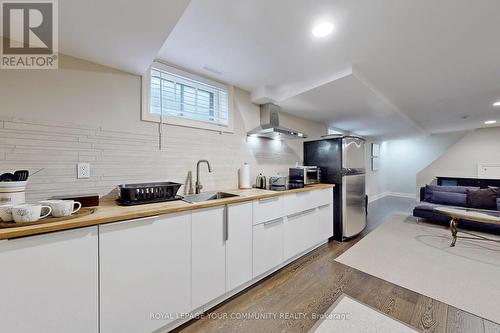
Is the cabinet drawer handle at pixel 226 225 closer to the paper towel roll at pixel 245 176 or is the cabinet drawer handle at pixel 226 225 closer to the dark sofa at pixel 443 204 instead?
the paper towel roll at pixel 245 176

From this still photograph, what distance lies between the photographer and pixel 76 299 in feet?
3.43

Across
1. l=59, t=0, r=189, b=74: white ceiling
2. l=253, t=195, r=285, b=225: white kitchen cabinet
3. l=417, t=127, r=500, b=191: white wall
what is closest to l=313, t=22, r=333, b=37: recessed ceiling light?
l=59, t=0, r=189, b=74: white ceiling

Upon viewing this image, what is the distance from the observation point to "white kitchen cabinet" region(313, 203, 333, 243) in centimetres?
278

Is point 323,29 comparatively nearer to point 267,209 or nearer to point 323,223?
point 267,209

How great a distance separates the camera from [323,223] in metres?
2.90

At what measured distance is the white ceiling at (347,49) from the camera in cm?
136

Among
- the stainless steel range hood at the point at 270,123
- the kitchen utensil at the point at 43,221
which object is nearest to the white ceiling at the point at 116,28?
the kitchen utensil at the point at 43,221

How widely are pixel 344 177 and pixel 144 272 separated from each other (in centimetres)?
298

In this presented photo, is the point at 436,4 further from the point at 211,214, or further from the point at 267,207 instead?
the point at 211,214

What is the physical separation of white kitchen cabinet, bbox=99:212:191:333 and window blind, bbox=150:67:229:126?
1.20 meters

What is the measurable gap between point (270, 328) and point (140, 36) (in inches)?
90.4

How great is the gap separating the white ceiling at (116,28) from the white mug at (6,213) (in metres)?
1.11

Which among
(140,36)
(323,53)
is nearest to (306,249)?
(323,53)

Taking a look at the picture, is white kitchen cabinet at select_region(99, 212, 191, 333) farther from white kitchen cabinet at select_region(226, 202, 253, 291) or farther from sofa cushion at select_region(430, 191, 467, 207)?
sofa cushion at select_region(430, 191, 467, 207)
